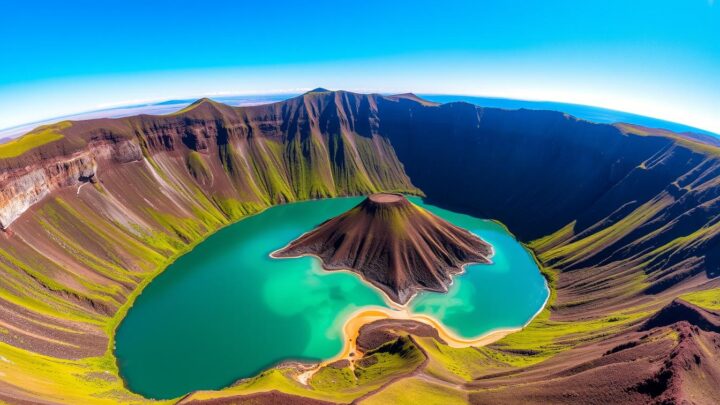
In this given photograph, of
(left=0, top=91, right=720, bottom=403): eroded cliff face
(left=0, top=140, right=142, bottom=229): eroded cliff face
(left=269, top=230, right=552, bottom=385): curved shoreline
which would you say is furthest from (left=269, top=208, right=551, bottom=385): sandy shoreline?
(left=0, top=140, right=142, bottom=229): eroded cliff face

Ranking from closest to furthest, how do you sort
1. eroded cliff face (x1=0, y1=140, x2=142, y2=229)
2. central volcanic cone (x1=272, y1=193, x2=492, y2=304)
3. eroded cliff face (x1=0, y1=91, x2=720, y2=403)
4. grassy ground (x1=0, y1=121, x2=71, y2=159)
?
eroded cliff face (x1=0, y1=91, x2=720, y2=403), eroded cliff face (x1=0, y1=140, x2=142, y2=229), grassy ground (x1=0, y1=121, x2=71, y2=159), central volcanic cone (x1=272, y1=193, x2=492, y2=304)

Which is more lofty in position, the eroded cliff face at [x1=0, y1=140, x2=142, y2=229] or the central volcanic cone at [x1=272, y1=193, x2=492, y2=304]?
the eroded cliff face at [x1=0, y1=140, x2=142, y2=229]

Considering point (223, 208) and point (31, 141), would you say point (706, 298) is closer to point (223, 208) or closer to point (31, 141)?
point (223, 208)

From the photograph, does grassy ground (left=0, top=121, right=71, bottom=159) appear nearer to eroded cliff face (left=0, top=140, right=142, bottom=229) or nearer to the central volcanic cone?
eroded cliff face (left=0, top=140, right=142, bottom=229)

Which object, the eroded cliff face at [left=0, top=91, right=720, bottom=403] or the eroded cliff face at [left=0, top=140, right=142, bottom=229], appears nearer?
the eroded cliff face at [left=0, top=91, right=720, bottom=403]

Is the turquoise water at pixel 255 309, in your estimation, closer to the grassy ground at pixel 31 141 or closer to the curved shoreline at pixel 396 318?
the curved shoreline at pixel 396 318

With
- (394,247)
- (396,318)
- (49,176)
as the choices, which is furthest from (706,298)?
(49,176)

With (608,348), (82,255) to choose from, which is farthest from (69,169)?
(608,348)
